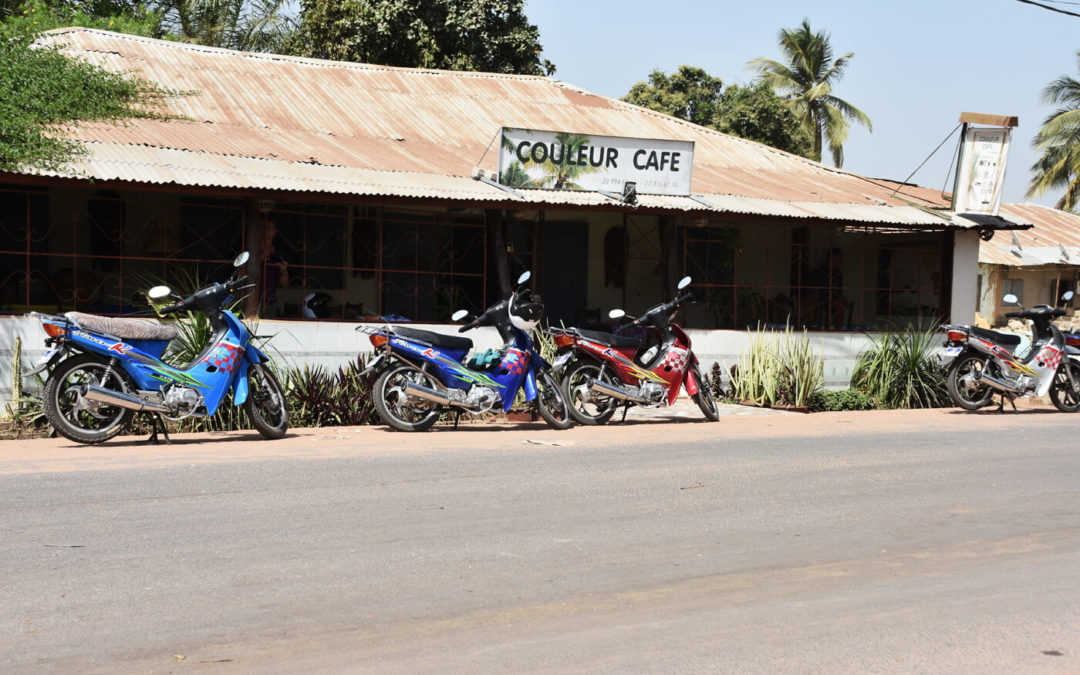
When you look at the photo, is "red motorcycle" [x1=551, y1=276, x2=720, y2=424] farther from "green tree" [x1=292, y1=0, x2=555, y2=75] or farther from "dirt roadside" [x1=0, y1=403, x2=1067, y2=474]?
"green tree" [x1=292, y1=0, x2=555, y2=75]

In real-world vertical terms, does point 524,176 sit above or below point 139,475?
above

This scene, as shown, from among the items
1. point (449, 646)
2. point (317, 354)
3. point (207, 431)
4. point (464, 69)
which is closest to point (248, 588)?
point (449, 646)

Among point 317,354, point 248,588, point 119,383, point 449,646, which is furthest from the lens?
point 317,354

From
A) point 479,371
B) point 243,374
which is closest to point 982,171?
point 479,371

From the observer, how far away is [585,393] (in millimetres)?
11727

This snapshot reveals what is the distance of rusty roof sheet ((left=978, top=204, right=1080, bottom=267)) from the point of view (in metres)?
28.9

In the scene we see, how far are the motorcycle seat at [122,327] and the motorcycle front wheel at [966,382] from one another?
946cm

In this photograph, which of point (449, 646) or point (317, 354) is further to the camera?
point (317, 354)

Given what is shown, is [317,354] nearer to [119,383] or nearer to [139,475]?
[119,383]

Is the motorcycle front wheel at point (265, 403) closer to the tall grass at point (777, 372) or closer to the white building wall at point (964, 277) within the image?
the tall grass at point (777, 372)

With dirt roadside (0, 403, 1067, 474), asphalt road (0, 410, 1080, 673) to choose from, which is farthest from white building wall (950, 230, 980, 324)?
asphalt road (0, 410, 1080, 673)

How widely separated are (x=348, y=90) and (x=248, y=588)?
15.7 m

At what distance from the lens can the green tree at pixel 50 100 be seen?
39.4ft

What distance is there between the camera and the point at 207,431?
1067 centimetres
